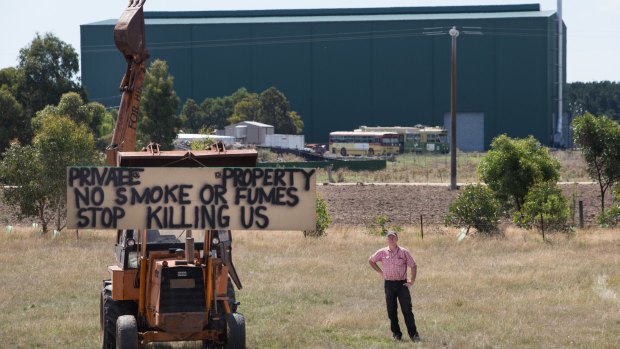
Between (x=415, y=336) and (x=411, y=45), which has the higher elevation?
(x=411, y=45)

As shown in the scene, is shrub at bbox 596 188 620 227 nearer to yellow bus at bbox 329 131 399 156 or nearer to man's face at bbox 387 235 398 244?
man's face at bbox 387 235 398 244

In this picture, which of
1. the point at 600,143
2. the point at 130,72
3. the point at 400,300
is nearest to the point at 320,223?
the point at 600,143

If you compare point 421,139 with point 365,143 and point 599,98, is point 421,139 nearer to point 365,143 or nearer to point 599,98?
point 365,143

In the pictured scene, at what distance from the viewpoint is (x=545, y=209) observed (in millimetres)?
33188

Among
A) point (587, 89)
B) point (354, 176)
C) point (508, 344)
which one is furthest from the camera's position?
point (587, 89)

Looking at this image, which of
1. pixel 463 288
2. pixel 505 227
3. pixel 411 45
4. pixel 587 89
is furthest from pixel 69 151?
pixel 587 89

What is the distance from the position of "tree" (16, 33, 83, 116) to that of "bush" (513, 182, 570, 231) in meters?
39.7

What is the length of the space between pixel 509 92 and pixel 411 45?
418 inches

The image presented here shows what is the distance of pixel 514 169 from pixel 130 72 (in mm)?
19923

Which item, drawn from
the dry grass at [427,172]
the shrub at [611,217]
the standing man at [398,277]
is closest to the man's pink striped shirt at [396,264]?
the standing man at [398,277]

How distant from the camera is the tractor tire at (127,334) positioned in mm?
13070

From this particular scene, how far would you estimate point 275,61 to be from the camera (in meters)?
114

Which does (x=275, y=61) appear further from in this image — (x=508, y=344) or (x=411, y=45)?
(x=508, y=344)

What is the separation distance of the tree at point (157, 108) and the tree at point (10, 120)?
9.98 metres
